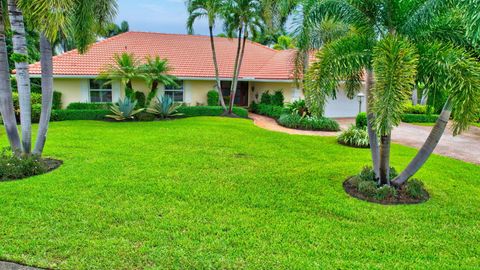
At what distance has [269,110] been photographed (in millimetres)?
21766

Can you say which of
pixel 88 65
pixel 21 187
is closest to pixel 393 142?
pixel 21 187

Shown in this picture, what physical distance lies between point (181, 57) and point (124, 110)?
22.8 ft

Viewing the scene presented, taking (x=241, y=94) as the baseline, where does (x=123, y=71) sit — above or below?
above

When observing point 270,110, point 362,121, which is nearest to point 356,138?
point 362,121

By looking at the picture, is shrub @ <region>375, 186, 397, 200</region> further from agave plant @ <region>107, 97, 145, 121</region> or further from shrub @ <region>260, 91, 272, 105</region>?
shrub @ <region>260, 91, 272, 105</region>

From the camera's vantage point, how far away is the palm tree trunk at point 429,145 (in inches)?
262

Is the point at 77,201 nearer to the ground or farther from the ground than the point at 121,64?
nearer to the ground

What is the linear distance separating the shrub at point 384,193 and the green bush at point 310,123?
399 inches

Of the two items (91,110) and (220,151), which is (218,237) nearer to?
(220,151)

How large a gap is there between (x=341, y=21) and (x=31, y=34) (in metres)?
26.3

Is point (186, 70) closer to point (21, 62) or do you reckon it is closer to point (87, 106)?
point (87, 106)

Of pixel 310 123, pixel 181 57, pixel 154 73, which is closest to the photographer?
pixel 310 123

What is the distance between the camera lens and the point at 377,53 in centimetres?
562

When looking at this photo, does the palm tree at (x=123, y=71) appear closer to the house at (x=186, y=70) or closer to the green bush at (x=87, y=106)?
the house at (x=186, y=70)
